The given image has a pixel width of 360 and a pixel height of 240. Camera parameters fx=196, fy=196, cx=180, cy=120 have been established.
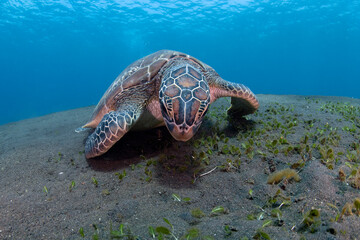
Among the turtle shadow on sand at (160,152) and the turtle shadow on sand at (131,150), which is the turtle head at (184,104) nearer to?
the turtle shadow on sand at (160,152)

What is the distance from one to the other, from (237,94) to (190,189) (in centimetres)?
232

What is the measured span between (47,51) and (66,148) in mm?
81183

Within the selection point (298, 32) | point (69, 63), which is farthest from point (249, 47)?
point (69, 63)

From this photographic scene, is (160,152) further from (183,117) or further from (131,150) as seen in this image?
(183,117)

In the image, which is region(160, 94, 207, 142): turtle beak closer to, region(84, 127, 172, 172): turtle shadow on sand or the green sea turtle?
the green sea turtle

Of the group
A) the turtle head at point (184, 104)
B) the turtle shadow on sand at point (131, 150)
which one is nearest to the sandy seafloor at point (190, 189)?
the turtle shadow on sand at point (131, 150)

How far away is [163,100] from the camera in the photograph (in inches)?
116

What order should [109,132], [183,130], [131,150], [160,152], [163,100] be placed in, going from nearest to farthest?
[183,130] → [163,100] → [109,132] → [160,152] → [131,150]

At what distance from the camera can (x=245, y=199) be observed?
2146mm

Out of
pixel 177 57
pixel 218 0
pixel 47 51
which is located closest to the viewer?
pixel 177 57

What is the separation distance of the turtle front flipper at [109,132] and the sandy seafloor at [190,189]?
0.25m

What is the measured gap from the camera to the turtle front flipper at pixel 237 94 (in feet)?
13.2

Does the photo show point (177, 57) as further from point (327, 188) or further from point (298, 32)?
point (298, 32)

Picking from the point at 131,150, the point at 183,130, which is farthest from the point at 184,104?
the point at 131,150
